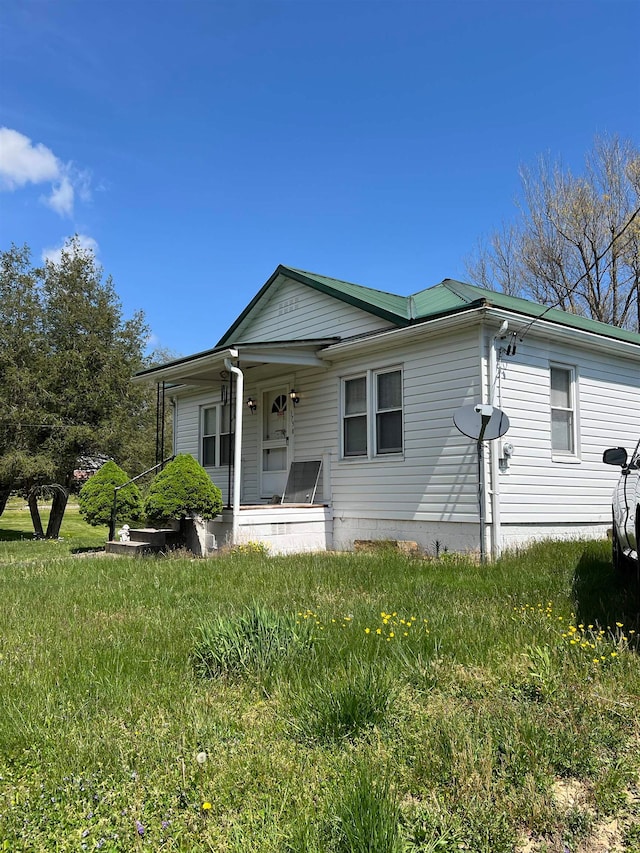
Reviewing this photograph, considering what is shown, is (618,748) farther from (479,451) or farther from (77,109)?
(77,109)

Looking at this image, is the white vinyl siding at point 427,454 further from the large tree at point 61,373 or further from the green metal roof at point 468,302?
the large tree at point 61,373

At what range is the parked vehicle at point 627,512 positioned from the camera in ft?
16.0

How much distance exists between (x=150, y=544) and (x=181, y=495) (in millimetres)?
1557

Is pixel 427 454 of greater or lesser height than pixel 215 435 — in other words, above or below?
below

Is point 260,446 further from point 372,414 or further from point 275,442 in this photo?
point 372,414

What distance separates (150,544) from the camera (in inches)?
423

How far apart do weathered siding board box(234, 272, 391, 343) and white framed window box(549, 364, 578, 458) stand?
9.71 ft

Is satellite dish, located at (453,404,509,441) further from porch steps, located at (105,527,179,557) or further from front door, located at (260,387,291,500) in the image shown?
porch steps, located at (105,527,179,557)

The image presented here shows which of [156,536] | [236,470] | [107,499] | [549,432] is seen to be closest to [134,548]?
[156,536]

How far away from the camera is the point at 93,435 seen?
1970 centimetres

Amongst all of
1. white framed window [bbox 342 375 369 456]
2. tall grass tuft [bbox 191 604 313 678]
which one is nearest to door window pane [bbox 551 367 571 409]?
white framed window [bbox 342 375 369 456]

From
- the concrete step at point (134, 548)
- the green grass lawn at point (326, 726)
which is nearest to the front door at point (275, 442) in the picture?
the concrete step at point (134, 548)

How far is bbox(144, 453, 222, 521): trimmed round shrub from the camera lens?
9773 mm

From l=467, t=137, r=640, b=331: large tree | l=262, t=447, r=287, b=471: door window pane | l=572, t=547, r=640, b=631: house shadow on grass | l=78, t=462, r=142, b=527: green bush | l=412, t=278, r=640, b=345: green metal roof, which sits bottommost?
l=572, t=547, r=640, b=631: house shadow on grass
